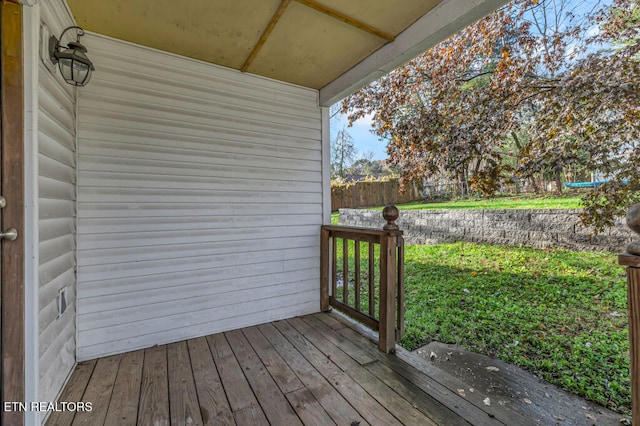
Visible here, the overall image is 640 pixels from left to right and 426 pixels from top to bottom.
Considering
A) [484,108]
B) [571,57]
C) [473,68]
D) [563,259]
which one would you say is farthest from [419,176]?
[563,259]

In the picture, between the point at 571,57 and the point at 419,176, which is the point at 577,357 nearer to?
the point at 419,176

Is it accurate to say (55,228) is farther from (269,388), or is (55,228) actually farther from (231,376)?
(269,388)

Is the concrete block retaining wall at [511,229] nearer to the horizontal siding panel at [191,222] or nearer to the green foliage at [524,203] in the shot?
the green foliage at [524,203]

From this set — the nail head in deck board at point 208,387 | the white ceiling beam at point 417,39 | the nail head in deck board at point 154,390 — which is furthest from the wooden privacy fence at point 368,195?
the nail head in deck board at point 154,390

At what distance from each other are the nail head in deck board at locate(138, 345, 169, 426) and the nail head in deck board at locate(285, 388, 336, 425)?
69 centimetres

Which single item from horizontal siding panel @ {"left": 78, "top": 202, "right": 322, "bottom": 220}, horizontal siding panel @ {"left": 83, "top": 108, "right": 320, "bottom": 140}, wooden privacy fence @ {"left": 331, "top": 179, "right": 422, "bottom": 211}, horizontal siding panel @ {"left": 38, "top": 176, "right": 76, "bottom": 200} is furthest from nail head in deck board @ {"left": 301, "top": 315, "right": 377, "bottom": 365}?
wooden privacy fence @ {"left": 331, "top": 179, "right": 422, "bottom": 211}

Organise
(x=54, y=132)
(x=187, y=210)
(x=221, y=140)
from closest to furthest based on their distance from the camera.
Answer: (x=54, y=132), (x=187, y=210), (x=221, y=140)

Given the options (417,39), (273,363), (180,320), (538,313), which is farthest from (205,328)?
(538,313)

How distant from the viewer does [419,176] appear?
3756 mm

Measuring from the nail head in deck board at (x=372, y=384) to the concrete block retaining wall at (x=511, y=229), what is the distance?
3.29 metres

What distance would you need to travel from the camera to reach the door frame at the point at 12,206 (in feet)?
4.12

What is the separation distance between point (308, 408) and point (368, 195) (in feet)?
29.2

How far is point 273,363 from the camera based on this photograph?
2.08 meters

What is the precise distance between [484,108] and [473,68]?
1230mm
